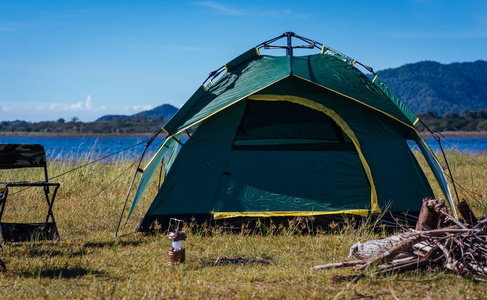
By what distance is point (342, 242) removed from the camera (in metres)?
4.77

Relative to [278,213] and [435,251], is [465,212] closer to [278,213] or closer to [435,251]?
[435,251]

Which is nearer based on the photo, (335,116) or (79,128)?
(335,116)

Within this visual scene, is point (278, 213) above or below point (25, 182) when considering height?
below

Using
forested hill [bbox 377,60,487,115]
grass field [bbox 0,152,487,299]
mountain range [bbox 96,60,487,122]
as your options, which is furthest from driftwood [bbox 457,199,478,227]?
forested hill [bbox 377,60,487,115]

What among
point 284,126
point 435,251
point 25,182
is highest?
point 284,126

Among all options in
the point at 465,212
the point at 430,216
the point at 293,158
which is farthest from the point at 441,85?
the point at 430,216

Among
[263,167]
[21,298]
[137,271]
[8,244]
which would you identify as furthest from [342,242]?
[8,244]

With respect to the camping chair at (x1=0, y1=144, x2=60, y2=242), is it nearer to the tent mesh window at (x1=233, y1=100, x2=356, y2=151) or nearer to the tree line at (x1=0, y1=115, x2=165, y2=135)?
the tent mesh window at (x1=233, y1=100, x2=356, y2=151)

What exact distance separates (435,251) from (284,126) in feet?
9.31

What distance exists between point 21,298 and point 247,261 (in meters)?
1.88

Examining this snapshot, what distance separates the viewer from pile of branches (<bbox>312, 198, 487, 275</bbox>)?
3.61 m

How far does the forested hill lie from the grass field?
136m

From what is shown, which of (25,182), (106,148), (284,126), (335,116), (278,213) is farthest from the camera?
(106,148)

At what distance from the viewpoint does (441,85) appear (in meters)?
156
